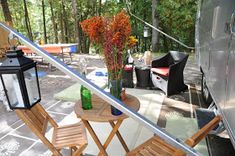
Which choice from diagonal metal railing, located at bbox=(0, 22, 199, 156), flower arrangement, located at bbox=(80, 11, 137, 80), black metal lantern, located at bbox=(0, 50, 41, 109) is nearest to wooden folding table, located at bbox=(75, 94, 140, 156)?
flower arrangement, located at bbox=(80, 11, 137, 80)

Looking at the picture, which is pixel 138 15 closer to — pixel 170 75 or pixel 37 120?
pixel 170 75


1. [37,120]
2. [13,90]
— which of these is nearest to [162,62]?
[37,120]

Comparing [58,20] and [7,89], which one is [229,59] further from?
[58,20]

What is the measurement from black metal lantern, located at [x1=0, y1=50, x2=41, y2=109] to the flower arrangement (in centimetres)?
58

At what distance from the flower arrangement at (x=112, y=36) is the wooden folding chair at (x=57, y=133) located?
789 mm

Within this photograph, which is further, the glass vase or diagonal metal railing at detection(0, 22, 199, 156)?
the glass vase

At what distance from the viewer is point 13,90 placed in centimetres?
144

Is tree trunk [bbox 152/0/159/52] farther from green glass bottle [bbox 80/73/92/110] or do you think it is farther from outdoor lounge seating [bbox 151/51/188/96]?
green glass bottle [bbox 80/73/92/110]

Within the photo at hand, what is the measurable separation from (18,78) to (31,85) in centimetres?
18

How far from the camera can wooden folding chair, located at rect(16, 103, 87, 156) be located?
1853 mm

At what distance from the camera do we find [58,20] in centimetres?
1844

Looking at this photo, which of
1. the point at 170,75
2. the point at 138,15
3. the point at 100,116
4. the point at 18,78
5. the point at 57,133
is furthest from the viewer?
the point at 138,15

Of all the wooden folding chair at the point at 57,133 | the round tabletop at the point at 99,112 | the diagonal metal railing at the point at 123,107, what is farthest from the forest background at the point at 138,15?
the diagonal metal railing at the point at 123,107

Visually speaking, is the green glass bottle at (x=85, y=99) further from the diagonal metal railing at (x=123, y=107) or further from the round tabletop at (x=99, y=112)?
the diagonal metal railing at (x=123, y=107)
